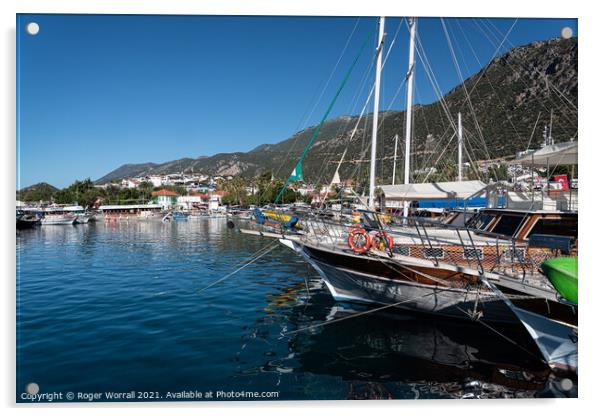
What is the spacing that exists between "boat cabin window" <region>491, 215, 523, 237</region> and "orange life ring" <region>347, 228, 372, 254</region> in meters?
3.03

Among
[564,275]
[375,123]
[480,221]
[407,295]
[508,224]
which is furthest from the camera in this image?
[480,221]

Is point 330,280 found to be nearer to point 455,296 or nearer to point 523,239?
point 455,296

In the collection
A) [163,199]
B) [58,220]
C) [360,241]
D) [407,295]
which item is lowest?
[58,220]

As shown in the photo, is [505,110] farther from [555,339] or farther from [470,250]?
[555,339]

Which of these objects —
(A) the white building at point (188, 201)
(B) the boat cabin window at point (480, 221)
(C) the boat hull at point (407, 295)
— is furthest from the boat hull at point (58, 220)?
(B) the boat cabin window at point (480, 221)

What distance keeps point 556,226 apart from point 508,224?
0.97 m

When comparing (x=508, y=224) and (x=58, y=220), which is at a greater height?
(x=508, y=224)

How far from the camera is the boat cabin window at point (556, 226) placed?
755 centimetres

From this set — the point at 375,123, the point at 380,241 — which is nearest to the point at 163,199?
the point at 375,123

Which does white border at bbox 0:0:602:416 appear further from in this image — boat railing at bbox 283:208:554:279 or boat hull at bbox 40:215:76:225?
boat hull at bbox 40:215:76:225

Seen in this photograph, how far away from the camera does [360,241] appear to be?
8.21 metres

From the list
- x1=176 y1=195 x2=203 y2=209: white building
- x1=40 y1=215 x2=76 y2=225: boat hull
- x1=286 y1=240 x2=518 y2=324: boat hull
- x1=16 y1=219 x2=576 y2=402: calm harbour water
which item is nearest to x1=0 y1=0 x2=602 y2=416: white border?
x1=16 y1=219 x2=576 y2=402: calm harbour water

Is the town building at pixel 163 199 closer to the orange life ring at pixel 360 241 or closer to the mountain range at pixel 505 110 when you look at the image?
the mountain range at pixel 505 110

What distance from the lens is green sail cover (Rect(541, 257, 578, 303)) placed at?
4250mm
